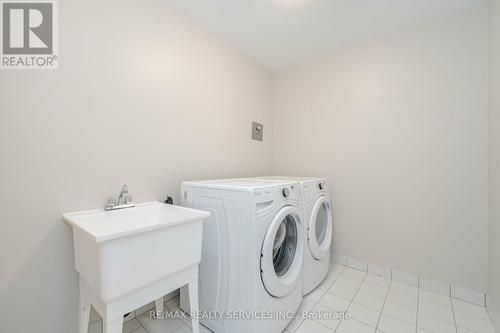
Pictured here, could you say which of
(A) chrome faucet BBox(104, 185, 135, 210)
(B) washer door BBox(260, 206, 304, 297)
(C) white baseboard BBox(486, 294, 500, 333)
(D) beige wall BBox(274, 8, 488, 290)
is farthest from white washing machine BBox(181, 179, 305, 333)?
(C) white baseboard BBox(486, 294, 500, 333)

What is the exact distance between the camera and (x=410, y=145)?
1.75 m

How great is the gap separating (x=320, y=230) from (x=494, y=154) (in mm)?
1311

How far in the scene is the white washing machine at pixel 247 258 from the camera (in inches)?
43.5

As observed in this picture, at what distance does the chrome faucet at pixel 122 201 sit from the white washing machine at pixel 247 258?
13.6 inches

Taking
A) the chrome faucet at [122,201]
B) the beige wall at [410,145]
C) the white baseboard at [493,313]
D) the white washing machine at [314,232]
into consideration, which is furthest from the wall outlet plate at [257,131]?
the white baseboard at [493,313]

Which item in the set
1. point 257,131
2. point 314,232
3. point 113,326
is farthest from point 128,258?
point 257,131

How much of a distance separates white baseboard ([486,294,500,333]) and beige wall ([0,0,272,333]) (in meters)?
2.19

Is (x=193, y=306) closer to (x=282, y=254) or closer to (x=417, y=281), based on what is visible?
(x=282, y=254)

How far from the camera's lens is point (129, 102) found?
4.40 feet

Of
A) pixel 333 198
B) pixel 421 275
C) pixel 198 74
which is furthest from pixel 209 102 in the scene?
pixel 421 275

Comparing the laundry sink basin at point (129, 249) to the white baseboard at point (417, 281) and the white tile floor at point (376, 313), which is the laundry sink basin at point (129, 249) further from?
the white baseboard at point (417, 281)

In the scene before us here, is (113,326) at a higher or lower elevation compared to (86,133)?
lower

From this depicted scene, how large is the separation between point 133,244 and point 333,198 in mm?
1911

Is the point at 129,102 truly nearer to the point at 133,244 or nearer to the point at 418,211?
the point at 133,244
